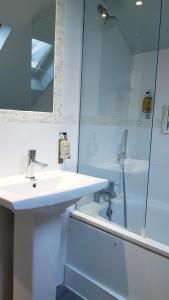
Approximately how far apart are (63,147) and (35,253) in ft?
2.35

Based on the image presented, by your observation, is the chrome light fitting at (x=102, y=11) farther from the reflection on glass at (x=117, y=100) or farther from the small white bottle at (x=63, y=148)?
the small white bottle at (x=63, y=148)

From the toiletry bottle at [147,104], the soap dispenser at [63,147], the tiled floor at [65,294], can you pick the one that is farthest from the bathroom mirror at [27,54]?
the tiled floor at [65,294]

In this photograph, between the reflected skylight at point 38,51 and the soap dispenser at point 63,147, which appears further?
the soap dispenser at point 63,147

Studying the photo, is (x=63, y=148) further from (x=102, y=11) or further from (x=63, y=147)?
(x=102, y=11)

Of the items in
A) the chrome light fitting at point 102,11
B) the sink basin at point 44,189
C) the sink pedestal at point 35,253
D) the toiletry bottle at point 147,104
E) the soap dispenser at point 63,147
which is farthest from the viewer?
the toiletry bottle at point 147,104

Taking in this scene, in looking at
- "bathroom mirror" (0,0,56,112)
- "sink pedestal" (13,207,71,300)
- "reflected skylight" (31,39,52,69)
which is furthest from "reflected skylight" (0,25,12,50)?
"sink pedestal" (13,207,71,300)

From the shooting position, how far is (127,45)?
208 centimetres

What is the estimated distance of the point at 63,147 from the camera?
1.74 m

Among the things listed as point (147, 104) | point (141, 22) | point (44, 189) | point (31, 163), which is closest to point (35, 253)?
point (44, 189)

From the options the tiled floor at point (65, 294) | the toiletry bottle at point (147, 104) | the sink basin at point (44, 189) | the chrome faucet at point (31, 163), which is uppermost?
the toiletry bottle at point (147, 104)

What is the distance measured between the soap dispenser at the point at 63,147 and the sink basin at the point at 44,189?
12cm

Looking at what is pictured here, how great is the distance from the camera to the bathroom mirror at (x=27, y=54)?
4.62 ft

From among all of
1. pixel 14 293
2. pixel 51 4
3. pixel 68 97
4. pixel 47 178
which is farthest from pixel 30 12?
pixel 14 293

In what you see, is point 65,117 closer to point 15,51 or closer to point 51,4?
point 15,51
